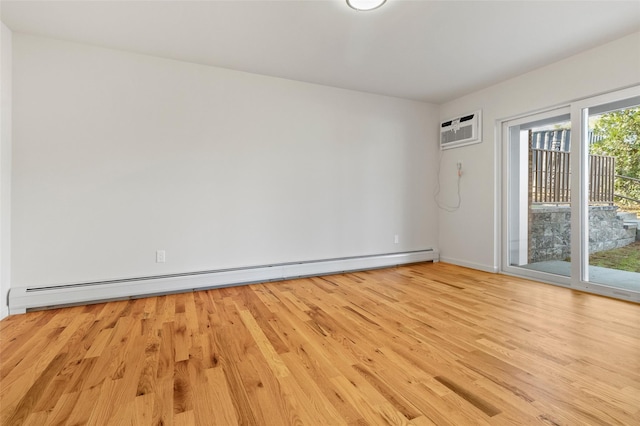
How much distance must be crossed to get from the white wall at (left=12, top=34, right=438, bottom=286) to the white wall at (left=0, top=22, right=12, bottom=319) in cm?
6

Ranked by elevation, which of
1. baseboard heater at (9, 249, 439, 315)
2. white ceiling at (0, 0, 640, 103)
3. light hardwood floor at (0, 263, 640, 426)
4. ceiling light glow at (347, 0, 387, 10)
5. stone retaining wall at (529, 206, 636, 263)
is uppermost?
white ceiling at (0, 0, 640, 103)

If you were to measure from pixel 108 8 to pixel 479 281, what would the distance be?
4.42 meters

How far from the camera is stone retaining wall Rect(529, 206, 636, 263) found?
9.34 feet

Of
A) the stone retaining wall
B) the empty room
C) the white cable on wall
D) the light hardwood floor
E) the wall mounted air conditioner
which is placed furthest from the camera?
the white cable on wall

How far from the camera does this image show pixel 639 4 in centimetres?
215

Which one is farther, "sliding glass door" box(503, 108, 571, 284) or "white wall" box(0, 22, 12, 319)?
"sliding glass door" box(503, 108, 571, 284)

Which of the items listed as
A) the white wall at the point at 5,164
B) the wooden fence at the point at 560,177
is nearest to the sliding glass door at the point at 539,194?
the wooden fence at the point at 560,177

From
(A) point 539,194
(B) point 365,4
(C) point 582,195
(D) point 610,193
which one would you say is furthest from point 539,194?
(B) point 365,4

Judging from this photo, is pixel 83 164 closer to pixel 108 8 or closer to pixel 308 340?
pixel 108 8

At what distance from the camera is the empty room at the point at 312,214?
56.8 inches

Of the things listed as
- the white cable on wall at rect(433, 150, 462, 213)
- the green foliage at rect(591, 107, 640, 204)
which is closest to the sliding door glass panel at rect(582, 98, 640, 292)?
the green foliage at rect(591, 107, 640, 204)

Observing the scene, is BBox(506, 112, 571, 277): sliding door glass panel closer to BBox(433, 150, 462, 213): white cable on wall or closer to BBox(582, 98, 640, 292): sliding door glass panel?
BBox(582, 98, 640, 292): sliding door glass panel

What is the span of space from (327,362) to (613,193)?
3.31 metres

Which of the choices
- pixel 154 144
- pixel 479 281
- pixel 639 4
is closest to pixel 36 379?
pixel 154 144
